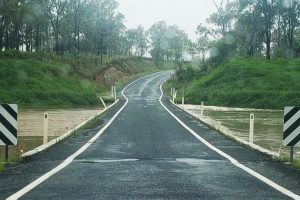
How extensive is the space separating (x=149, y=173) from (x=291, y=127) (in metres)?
4.16

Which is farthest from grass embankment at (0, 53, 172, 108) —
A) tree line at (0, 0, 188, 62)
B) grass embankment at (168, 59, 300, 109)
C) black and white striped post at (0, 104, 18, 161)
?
black and white striped post at (0, 104, 18, 161)


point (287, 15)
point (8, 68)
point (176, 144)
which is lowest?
point (176, 144)

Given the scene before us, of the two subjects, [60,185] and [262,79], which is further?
[262,79]

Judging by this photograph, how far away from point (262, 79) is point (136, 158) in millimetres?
49272

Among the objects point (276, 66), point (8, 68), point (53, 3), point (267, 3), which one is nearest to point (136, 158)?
point (8, 68)

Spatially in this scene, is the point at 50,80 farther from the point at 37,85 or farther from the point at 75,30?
the point at 75,30

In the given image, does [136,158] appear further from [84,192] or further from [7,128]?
[84,192]

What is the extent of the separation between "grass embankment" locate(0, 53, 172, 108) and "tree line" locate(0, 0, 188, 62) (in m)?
6.00

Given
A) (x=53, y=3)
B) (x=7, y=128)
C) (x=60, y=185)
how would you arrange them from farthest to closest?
(x=53, y=3)
(x=7, y=128)
(x=60, y=185)

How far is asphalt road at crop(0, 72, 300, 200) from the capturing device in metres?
7.64

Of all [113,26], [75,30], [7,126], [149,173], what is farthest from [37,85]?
[113,26]

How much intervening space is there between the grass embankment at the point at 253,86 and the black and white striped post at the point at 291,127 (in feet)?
119

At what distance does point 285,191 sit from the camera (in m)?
7.85

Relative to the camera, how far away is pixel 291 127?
11602mm
